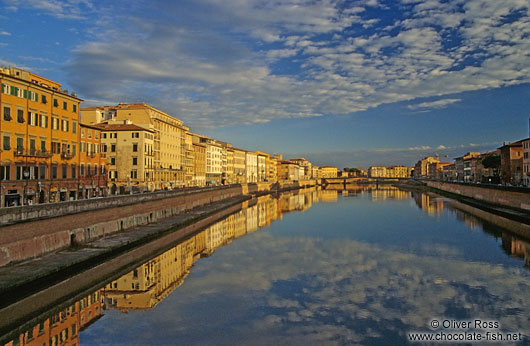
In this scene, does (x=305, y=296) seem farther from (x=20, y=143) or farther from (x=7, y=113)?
(x=7, y=113)

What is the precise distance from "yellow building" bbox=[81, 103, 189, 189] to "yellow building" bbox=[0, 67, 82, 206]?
21.8 m

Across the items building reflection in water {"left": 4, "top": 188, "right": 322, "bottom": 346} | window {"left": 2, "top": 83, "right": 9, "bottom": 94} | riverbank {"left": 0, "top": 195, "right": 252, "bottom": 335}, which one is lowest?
building reflection in water {"left": 4, "top": 188, "right": 322, "bottom": 346}

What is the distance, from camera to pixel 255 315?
1506 centimetres

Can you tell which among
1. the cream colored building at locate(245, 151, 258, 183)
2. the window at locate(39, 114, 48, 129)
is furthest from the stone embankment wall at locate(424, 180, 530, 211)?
the cream colored building at locate(245, 151, 258, 183)

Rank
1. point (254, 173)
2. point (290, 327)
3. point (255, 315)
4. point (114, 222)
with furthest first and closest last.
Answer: point (254, 173)
point (114, 222)
point (255, 315)
point (290, 327)

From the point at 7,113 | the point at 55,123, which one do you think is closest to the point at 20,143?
the point at 7,113

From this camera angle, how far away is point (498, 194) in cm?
5144

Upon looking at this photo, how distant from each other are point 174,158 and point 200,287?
1905 inches

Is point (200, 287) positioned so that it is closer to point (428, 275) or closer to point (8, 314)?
point (8, 314)

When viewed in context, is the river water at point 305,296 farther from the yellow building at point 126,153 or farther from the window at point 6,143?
the yellow building at point 126,153

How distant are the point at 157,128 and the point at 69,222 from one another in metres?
37.2

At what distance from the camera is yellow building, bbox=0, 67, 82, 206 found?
25781 mm

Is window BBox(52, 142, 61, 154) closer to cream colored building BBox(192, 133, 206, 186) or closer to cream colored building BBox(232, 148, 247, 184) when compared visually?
cream colored building BBox(192, 133, 206, 186)

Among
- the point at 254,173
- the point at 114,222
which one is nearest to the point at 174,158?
the point at 114,222
